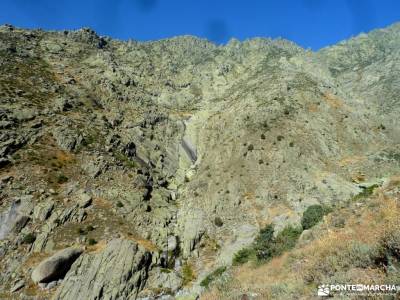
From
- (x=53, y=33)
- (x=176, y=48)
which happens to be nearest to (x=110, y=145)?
(x=53, y=33)

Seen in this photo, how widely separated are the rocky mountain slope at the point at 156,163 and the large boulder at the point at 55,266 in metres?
0.13

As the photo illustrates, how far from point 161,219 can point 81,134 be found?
814 inches

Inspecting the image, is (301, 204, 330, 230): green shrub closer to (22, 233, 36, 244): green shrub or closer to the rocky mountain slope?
the rocky mountain slope

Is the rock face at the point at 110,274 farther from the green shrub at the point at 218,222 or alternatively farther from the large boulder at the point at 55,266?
the green shrub at the point at 218,222

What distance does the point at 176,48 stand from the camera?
118750 millimetres

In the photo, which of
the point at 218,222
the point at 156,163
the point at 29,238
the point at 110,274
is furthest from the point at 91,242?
the point at 156,163

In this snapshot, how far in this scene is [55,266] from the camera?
116 ft

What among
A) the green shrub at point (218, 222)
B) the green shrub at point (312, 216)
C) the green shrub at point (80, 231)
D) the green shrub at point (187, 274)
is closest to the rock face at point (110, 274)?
the green shrub at point (80, 231)

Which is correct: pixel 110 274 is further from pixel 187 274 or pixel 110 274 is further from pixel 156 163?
pixel 156 163

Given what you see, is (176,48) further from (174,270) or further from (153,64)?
(174,270)

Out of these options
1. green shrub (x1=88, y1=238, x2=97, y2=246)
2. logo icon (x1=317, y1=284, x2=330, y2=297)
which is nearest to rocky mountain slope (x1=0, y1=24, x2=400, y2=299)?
green shrub (x1=88, y1=238, x2=97, y2=246)

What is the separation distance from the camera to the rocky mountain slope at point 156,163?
37.2 metres

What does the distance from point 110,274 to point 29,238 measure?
10.9 m

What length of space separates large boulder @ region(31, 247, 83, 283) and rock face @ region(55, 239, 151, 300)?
2.50ft
